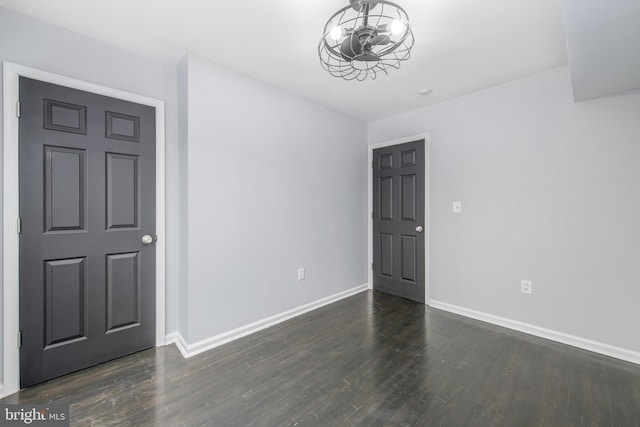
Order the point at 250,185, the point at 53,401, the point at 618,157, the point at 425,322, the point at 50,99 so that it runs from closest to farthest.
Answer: the point at 53,401, the point at 50,99, the point at 618,157, the point at 250,185, the point at 425,322

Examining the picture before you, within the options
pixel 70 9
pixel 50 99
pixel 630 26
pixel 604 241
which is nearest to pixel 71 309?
pixel 50 99

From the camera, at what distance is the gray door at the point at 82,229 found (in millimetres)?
1783

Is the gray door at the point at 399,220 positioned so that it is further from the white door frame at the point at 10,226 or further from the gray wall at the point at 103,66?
the white door frame at the point at 10,226

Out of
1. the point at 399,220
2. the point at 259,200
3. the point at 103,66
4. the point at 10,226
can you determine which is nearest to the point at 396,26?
the point at 259,200

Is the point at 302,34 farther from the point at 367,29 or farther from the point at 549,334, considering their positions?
the point at 549,334

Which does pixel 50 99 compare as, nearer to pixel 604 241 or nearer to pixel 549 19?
pixel 549 19

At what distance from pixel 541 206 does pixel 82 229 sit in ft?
12.5

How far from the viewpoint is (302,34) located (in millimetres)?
1951

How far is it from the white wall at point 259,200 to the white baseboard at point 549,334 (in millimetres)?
1355

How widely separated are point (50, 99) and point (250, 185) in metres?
1.47

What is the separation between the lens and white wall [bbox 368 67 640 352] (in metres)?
2.15

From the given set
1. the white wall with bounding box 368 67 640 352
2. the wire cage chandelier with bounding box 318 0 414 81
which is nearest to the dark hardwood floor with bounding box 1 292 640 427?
the white wall with bounding box 368 67 640 352

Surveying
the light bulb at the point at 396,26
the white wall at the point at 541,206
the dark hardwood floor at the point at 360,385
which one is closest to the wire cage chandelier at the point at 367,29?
the light bulb at the point at 396,26

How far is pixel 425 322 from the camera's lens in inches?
111
